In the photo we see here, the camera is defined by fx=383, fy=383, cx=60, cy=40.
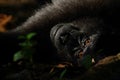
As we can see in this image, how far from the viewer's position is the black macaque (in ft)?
10.2

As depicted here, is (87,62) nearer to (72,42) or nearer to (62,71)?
(62,71)

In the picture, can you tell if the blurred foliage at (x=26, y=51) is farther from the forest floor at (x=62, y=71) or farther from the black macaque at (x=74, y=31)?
the black macaque at (x=74, y=31)

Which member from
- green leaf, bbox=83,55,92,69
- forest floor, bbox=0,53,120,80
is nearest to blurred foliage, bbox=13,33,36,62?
forest floor, bbox=0,53,120,80

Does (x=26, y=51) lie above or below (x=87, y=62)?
above

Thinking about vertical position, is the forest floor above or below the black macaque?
below

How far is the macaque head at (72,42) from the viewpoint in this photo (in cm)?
316

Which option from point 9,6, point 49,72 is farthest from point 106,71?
point 9,6

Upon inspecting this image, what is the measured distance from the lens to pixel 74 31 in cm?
324

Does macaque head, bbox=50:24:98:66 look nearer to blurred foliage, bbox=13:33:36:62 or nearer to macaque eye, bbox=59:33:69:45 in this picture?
macaque eye, bbox=59:33:69:45

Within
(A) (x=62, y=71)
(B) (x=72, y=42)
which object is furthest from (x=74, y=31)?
(A) (x=62, y=71)

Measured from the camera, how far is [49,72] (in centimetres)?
304

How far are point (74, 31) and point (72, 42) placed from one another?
4.0 inches

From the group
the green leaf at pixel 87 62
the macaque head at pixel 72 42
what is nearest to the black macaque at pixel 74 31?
the macaque head at pixel 72 42

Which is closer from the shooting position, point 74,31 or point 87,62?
point 87,62
